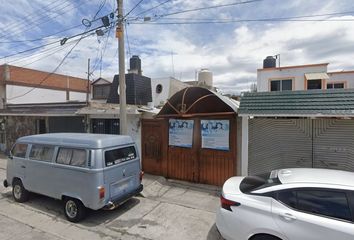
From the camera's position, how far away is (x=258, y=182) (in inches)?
165

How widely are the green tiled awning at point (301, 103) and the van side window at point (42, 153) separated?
5.41 m

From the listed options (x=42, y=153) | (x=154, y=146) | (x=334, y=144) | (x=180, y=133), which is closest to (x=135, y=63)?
(x=154, y=146)

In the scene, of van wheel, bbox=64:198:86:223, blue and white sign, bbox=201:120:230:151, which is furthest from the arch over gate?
van wheel, bbox=64:198:86:223

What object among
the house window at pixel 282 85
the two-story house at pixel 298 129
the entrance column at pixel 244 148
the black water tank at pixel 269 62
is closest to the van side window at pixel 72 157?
the two-story house at pixel 298 129

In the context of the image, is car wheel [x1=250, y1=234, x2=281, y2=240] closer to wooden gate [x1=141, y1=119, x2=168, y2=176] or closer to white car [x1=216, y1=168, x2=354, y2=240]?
white car [x1=216, y1=168, x2=354, y2=240]

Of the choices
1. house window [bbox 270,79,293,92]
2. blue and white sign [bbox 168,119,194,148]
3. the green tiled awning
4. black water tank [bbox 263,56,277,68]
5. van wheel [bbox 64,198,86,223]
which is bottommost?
van wheel [bbox 64,198,86,223]

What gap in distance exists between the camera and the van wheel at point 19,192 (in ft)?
22.2

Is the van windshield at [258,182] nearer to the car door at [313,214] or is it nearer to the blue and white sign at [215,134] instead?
the car door at [313,214]

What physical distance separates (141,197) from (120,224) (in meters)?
1.76

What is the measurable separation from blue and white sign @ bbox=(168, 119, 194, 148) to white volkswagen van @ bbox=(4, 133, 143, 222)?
2.48 metres

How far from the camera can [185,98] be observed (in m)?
8.30

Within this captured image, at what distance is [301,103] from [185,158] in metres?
4.20

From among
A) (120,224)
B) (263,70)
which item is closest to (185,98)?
(120,224)

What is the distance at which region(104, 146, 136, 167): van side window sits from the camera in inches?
219
